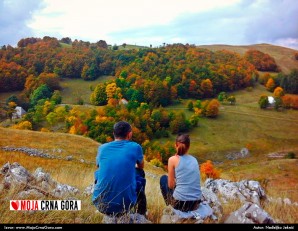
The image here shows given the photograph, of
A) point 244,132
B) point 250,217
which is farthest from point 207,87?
point 250,217

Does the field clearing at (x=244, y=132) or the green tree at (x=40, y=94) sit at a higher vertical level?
the green tree at (x=40, y=94)

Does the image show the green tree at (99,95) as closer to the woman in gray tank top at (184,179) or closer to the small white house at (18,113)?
the small white house at (18,113)

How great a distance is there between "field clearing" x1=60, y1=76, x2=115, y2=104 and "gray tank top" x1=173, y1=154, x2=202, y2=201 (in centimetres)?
11690

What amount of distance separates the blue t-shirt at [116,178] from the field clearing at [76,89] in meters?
117

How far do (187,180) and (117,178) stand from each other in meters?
1.36

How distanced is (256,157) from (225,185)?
3291 inches

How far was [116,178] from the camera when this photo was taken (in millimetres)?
5473

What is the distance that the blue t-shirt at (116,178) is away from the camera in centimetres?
548

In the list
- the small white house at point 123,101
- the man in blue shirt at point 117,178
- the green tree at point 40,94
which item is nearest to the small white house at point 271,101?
the small white house at point 123,101

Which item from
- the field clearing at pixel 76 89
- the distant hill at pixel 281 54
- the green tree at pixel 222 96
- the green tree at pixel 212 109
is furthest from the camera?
the distant hill at pixel 281 54

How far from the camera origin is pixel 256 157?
90250mm

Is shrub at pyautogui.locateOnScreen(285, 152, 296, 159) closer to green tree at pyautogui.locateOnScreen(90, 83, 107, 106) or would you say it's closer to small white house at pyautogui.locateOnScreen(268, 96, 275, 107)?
small white house at pyautogui.locateOnScreen(268, 96, 275, 107)

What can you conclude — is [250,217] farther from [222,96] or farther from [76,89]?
[76,89]
